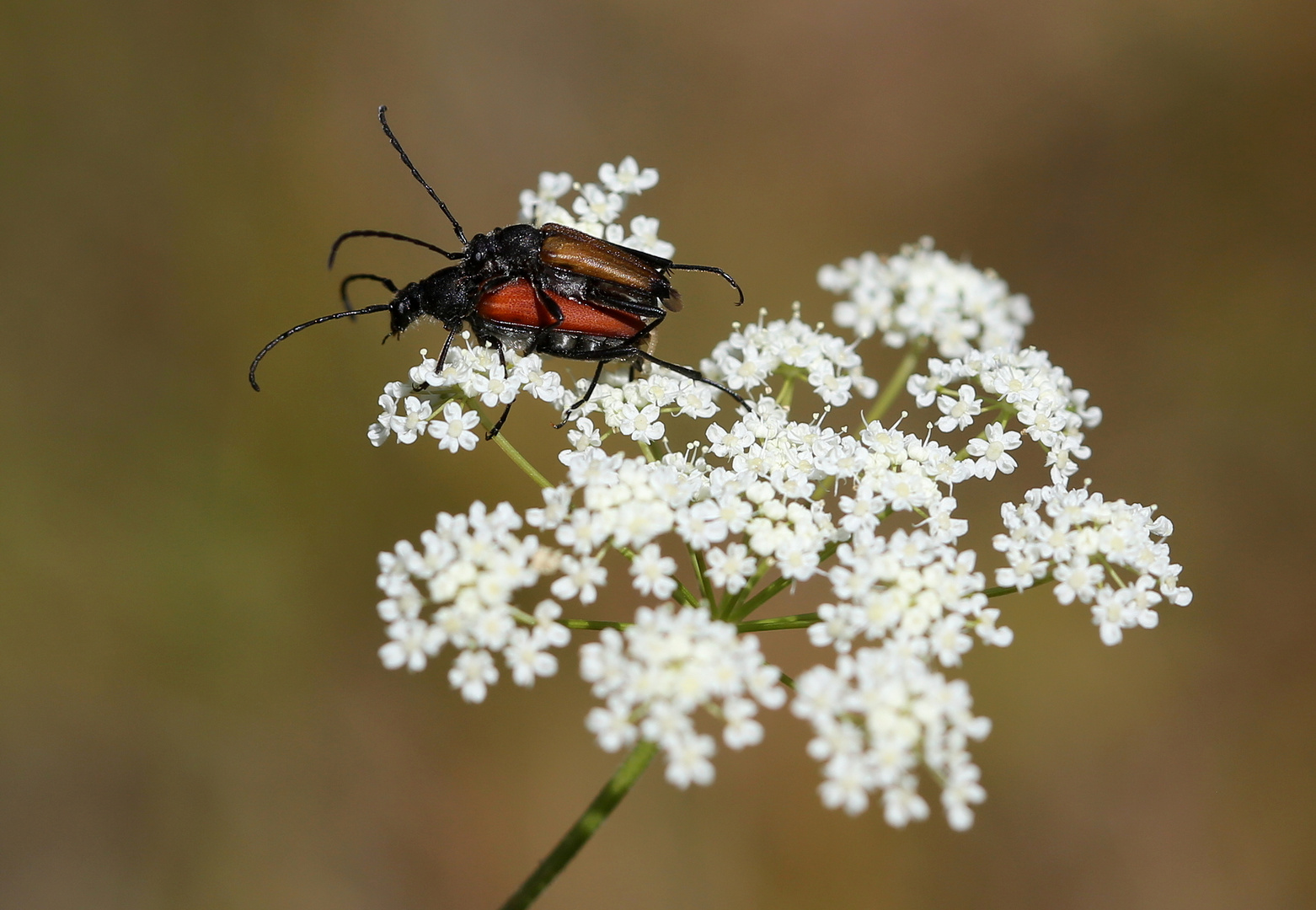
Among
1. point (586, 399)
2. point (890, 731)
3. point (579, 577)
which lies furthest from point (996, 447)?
point (579, 577)

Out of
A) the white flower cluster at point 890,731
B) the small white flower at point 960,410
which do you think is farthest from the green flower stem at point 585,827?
Result: the small white flower at point 960,410

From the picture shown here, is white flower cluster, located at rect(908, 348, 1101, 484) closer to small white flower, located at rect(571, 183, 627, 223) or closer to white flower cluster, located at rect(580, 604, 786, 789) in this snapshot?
white flower cluster, located at rect(580, 604, 786, 789)

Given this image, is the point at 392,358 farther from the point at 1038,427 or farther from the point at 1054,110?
the point at 1054,110

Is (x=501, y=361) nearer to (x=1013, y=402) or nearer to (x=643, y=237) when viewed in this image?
(x=643, y=237)

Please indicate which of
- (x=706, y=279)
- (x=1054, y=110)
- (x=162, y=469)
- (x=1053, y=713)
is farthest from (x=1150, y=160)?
(x=162, y=469)

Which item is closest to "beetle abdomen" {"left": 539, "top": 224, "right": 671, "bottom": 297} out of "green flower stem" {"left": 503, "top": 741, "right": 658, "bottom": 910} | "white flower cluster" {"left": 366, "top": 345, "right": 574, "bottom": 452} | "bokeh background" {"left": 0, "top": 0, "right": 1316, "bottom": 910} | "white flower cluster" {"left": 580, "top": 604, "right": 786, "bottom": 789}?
"white flower cluster" {"left": 366, "top": 345, "right": 574, "bottom": 452}

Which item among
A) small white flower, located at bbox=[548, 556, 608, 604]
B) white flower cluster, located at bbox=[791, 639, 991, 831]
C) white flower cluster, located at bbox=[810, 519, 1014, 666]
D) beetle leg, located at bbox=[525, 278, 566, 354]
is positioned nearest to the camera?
white flower cluster, located at bbox=[791, 639, 991, 831]
